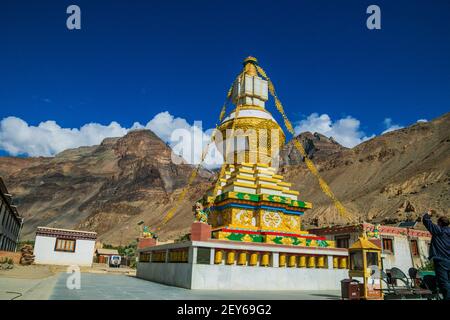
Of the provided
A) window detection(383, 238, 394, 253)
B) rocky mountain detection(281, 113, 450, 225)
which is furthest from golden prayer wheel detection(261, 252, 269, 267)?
rocky mountain detection(281, 113, 450, 225)

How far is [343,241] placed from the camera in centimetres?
3173

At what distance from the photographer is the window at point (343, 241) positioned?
31.2 metres

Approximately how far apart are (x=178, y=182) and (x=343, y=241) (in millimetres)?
130012

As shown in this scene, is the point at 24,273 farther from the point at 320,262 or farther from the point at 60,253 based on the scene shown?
the point at 60,253

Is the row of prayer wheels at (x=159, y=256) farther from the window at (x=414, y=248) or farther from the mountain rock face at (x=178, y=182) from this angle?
the mountain rock face at (x=178, y=182)

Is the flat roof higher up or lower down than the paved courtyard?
higher up

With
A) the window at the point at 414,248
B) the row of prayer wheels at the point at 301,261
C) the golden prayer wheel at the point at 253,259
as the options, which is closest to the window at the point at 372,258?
the row of prayer wheels at the point at 301,261

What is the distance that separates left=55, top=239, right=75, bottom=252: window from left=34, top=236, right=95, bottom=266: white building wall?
1.22ft

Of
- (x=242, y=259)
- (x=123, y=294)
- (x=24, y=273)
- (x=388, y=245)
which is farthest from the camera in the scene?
(x=388, y=245)

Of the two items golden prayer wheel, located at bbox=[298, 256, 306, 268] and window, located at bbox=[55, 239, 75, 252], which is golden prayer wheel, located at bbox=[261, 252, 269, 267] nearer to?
golden prayer wheel, located at bbox=[298, 256, 306, 268]

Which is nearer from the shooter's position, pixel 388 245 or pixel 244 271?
pixel 244 271

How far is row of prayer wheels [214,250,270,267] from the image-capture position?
556 inches

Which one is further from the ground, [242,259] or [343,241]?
[343,241]

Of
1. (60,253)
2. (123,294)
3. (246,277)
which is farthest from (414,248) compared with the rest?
(60,253)
